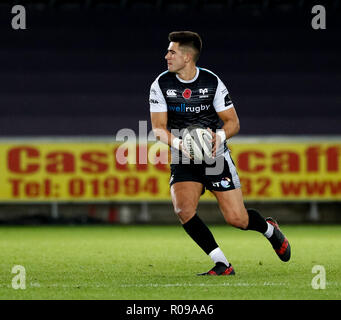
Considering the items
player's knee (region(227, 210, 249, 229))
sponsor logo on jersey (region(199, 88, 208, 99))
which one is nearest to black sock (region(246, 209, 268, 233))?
player's knee (region(227, 210, 249, 229))

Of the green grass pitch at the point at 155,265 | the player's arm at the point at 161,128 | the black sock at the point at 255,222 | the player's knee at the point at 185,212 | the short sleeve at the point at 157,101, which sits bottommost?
the green grass pitch at the point at 155,265

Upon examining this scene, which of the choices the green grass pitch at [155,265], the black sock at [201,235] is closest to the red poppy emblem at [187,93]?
the black sock at [201,235]

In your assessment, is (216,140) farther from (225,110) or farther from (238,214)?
(238,214)

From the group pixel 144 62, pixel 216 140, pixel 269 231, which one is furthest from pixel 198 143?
pixel 144 62

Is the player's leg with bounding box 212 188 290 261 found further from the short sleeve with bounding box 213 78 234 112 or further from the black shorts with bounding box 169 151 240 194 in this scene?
the short sleeve with bounding box 213 78 234 112

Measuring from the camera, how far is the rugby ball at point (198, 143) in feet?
25.4

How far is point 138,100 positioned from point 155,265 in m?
10.8

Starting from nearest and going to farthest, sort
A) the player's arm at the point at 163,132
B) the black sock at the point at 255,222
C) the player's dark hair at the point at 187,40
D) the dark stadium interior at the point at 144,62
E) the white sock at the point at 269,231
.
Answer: the player's arm at the point at 163,132, the player's dark hair at the point at 187,40, the black sock at the point at 255,222, the white sock at the point at 269,231, the dark stadium interior at the point at 144,62

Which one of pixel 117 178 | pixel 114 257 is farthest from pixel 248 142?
pixel 114 257

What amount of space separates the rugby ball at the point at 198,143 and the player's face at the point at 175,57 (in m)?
0.59

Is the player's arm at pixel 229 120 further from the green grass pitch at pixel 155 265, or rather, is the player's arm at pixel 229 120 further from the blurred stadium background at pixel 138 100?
the blurred stadium background at pixel 138 100

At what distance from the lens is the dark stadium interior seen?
62.4ft

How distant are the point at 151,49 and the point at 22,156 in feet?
17.5

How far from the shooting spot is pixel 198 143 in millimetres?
7738
